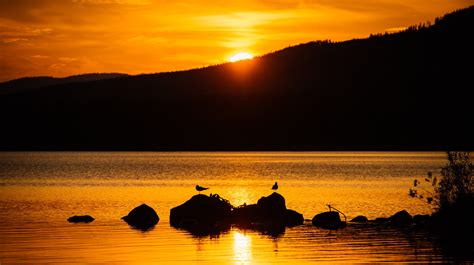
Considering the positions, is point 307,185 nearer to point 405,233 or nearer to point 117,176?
point 117,176

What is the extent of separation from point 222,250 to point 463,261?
32.8 ft

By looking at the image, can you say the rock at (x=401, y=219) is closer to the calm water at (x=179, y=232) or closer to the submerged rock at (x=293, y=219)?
the calm water at (x=179, y=232)

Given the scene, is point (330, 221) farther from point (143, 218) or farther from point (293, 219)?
point (143, 218)

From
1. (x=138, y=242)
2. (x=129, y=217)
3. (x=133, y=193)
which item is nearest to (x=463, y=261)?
(x=138, y=242)

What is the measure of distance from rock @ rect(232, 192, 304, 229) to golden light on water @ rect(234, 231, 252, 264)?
4.32m

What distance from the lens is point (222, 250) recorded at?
1371 inches

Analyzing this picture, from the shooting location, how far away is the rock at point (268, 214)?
45188 mm

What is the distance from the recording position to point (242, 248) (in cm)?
3494

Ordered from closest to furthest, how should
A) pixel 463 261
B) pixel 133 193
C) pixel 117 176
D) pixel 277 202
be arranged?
pixel 463 261
pixel 277 202
pixel 133 193
pixel 117 176

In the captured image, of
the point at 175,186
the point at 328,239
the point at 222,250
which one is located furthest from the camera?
the point at 175,186

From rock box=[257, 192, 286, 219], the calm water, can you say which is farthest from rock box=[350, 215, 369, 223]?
rock box=[257, 192, 286, 219]

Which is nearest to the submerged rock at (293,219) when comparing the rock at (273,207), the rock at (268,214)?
the rock at (268,214)

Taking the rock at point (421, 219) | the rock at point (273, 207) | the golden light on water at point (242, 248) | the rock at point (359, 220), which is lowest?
the golden light on water at point (242, 248)

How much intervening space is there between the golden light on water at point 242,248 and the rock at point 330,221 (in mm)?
5138
